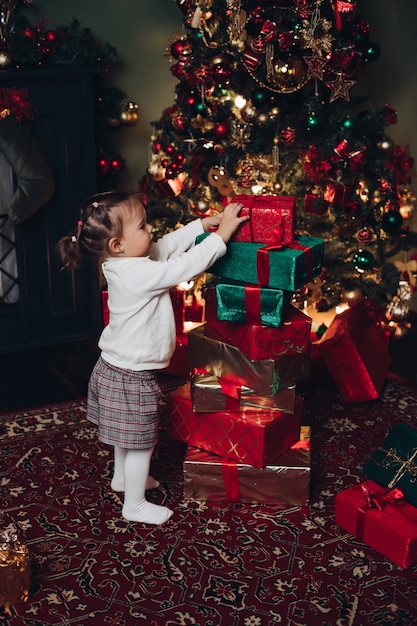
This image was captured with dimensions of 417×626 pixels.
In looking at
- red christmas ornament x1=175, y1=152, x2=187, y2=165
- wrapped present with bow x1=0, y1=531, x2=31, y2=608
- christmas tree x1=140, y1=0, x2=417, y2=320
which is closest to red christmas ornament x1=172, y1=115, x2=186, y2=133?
christmas tree x1=140, y1=0, x2=417, y2=320

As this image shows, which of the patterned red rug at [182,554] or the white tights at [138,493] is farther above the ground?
the white tights at [138,493]

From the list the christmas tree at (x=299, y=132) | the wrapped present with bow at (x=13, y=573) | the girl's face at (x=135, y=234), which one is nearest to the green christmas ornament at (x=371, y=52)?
the christmas tree at (x=299, y=132)

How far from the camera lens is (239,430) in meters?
2.73

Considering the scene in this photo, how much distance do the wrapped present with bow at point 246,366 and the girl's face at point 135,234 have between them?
44cm

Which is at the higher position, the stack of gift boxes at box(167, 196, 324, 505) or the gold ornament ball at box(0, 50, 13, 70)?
the gold ornament ball at box(0, 50, 13, 70)

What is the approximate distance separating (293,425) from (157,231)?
1.58 meters

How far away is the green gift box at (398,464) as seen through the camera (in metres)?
2.61

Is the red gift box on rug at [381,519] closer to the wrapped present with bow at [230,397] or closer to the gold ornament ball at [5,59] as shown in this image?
the wrapped present with bow at [230,397]

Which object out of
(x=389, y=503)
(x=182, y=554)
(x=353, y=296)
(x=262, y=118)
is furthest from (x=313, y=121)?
(x=182, y=554)

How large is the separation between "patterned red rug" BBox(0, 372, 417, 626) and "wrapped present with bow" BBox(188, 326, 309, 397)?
44 centimetres

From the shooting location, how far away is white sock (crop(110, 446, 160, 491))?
2.85 meters

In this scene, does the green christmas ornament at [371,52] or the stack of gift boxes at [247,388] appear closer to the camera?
the stack of gift boxes at [247,388]

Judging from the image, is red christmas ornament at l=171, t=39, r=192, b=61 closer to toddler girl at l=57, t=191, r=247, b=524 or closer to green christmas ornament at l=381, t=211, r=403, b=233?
green christmas ornament at l=381, t=211, r=403, b=233

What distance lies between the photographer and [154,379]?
2.69 meters
